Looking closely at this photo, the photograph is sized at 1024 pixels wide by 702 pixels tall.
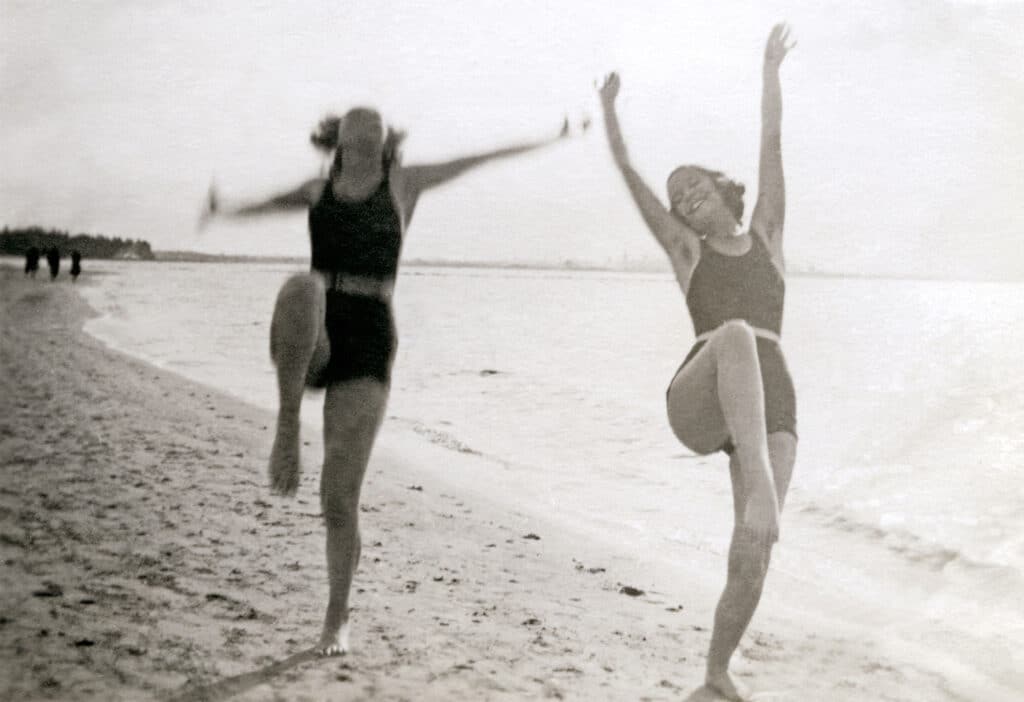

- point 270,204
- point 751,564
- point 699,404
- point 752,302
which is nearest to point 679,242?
point 752,302

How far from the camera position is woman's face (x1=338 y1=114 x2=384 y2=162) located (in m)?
2.03

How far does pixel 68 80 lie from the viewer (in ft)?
8.71

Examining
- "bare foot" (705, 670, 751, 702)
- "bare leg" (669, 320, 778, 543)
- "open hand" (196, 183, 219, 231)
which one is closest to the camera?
"bare leg" (669, 320, 778, 543)

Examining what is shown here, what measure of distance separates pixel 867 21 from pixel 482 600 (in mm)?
1903

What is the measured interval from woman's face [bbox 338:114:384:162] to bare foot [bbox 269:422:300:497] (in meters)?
0.62

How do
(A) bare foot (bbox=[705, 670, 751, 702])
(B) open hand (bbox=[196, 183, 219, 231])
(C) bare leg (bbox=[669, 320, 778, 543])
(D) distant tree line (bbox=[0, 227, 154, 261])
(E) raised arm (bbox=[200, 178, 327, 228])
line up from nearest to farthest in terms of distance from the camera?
(C) bare leg (bbox=[669, 320, 778, 543])
(A) bare foot (bbox=[705, 670, 751, 702])
(E) raised arm (bbox=[200, 178, 327, 228])
(B) open hand (bbox=[196, 183, 219, 231])
(D) distant tree line (bbox=[0, 227, 154, 261])

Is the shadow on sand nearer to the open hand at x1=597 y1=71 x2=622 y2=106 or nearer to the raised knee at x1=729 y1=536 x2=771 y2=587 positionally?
the raised knee at x1=729 y1=536 x2=771 y2=587

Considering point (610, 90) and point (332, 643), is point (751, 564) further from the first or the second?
point (610, 90)

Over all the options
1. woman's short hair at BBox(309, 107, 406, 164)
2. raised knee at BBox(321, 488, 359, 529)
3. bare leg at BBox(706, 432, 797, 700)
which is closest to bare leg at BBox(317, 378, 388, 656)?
raised knee at BBox(321, 488, 359, 529)

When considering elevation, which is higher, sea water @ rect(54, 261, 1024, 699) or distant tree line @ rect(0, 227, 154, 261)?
distant tree line @ rect(0, 227, 154, 261)

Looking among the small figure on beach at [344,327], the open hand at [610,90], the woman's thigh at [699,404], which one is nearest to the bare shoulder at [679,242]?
the woman's thigh at [699,404]

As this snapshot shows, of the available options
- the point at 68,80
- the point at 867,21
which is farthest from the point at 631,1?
the point at 68,80

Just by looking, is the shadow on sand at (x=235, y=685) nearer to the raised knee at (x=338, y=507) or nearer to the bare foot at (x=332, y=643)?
Result: the bare foot at (x=332, y=643)

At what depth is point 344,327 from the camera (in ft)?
6.35
